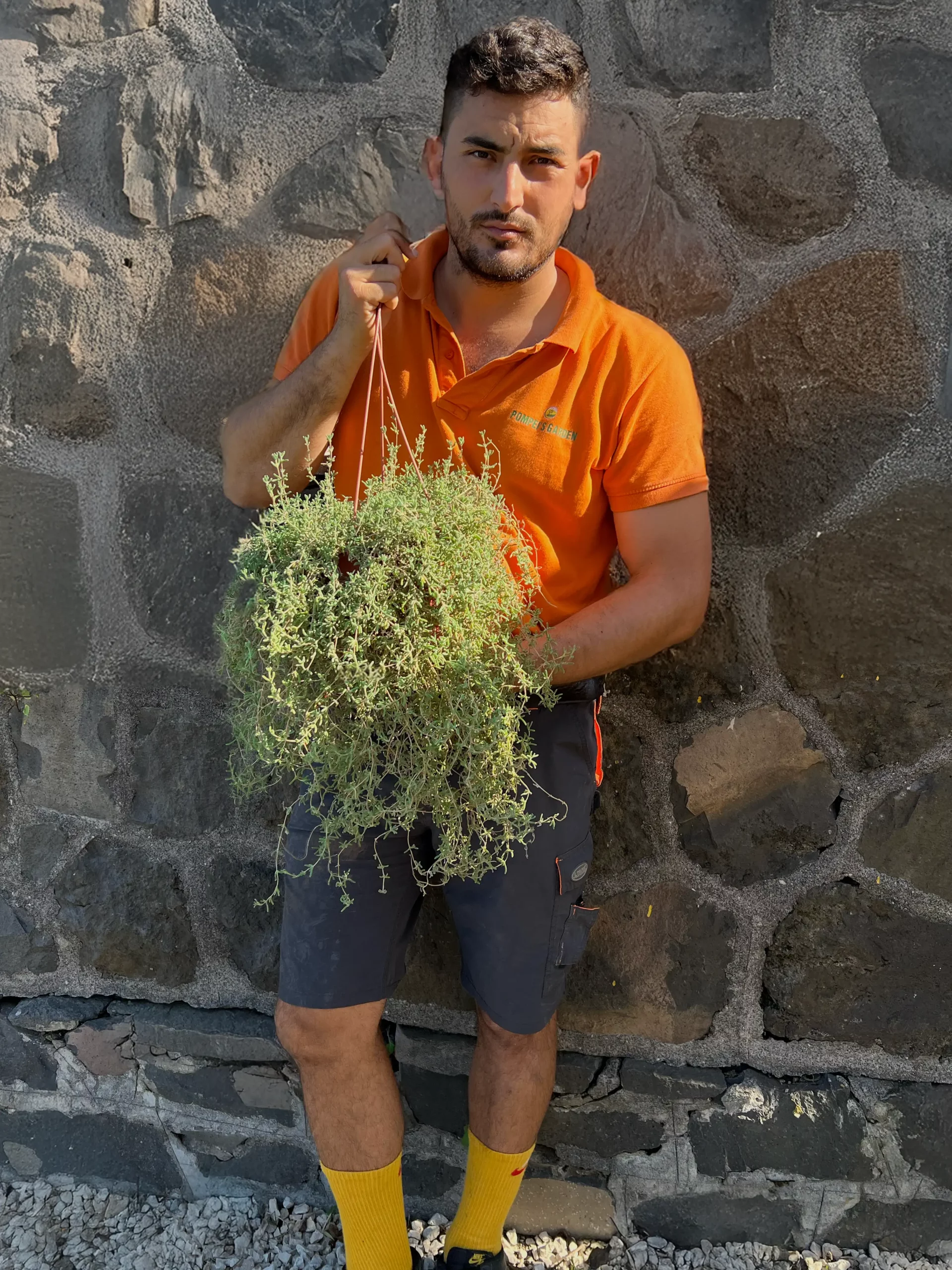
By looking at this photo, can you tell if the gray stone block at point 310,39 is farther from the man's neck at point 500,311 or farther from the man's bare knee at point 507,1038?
the man's bare knee at point 507,1038

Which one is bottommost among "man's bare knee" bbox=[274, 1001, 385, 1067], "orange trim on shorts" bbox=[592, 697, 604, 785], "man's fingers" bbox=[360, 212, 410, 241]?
"man's bare knee" bbox=[274, 1001, 385, 1067]

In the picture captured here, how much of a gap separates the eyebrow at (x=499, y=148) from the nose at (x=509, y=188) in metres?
0.03

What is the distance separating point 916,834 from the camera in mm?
1872

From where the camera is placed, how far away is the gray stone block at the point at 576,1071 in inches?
80.7

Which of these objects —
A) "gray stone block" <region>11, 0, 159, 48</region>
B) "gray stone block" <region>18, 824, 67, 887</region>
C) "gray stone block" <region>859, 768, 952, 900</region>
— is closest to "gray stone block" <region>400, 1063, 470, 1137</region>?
"gray stone block" <region>18, 824, 67, 887</region>

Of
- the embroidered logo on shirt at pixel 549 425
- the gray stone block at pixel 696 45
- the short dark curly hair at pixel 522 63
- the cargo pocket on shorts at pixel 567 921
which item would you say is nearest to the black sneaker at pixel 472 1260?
the cargo pocket on shorts at pixel 567 921

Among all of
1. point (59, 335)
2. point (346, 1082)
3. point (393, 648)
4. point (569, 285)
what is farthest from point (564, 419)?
point (346, 1082)

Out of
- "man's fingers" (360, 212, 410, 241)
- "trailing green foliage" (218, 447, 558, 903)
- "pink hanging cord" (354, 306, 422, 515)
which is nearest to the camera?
"trailing green foliage" (218, 447, 558, 903)

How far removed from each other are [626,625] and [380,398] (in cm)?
53

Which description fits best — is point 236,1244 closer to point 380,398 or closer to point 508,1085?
point 508,1085

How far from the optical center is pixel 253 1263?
6.88ft

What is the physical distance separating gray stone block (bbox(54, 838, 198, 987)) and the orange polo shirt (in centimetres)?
107

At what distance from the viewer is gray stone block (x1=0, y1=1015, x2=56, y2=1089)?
225cm

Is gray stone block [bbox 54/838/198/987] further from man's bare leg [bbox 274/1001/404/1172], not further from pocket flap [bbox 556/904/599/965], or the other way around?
pocket flap [bbox 556/904/599/965]
